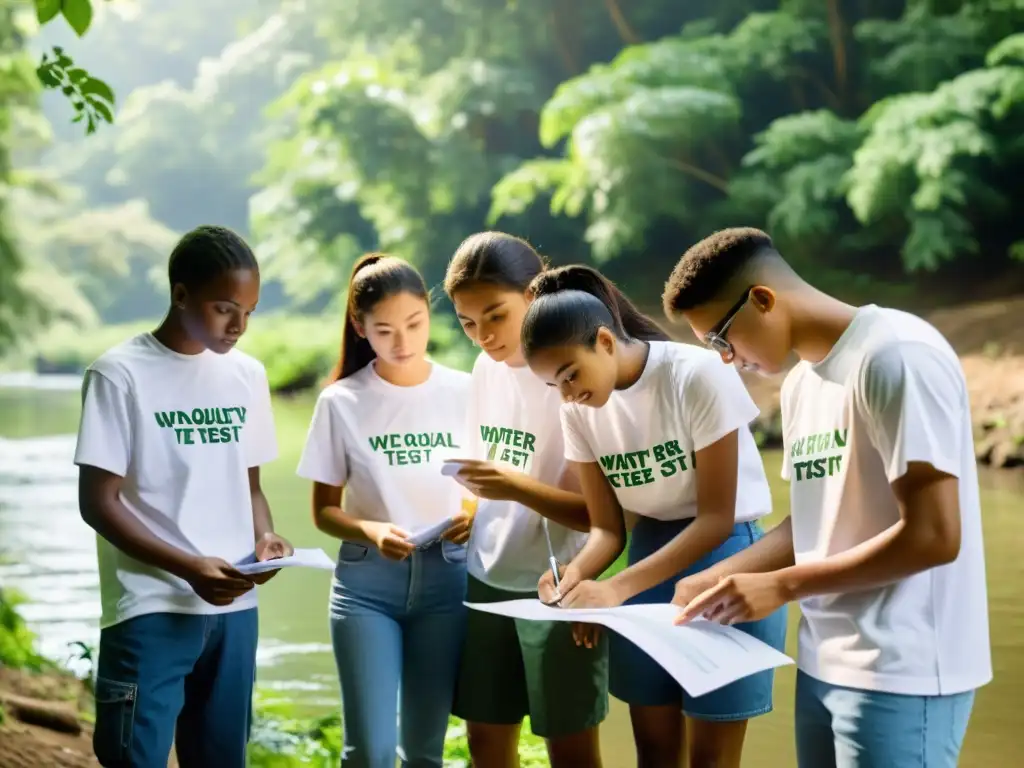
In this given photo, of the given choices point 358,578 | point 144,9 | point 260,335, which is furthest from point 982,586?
point 144,9

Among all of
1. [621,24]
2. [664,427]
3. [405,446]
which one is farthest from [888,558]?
[621,24]

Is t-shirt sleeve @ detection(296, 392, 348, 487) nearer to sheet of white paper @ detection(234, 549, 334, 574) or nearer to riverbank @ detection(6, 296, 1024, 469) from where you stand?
sheet of white paper @ detection(234, 549, 334, 574)

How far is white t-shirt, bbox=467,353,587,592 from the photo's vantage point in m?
2.19

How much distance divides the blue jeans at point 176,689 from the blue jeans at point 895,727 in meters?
1.08

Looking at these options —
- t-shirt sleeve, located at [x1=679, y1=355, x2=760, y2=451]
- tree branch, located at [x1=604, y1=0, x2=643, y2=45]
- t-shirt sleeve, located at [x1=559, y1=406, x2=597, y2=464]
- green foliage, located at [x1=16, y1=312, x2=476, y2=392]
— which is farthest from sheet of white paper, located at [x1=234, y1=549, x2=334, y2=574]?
tree branch, located at [x1=604, y1=0, x2=643, y2=45]

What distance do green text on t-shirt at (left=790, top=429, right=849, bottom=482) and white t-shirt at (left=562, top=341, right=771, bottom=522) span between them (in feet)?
0.95

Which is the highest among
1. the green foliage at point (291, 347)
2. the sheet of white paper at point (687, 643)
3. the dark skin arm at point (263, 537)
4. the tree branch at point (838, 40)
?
the tree branch at point (838, 40)

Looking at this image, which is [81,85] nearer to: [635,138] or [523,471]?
[523,471]

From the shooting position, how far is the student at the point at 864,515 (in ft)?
4.83

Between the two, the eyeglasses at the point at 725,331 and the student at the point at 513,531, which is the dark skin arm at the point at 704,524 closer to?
the student at the point at 513,531

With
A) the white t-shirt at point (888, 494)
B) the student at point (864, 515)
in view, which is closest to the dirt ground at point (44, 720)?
the student at point (864, 515)

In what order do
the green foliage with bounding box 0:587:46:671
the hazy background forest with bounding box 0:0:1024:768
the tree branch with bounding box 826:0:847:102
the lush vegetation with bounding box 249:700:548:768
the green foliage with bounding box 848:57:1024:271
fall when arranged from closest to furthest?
1. the lush vegetation with bounding box 249:700:548:768
2. the green foliage with bounding box 0:587:46:671
3. the hazy background forest with bounding box 0:0:1024:768
4. the green foliage with bounding box 848:57:1024:271
5. the tree branch with bounding box 826:0:847:102

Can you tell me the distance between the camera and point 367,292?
2.34 meters

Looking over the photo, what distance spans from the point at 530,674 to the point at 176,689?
604mm
